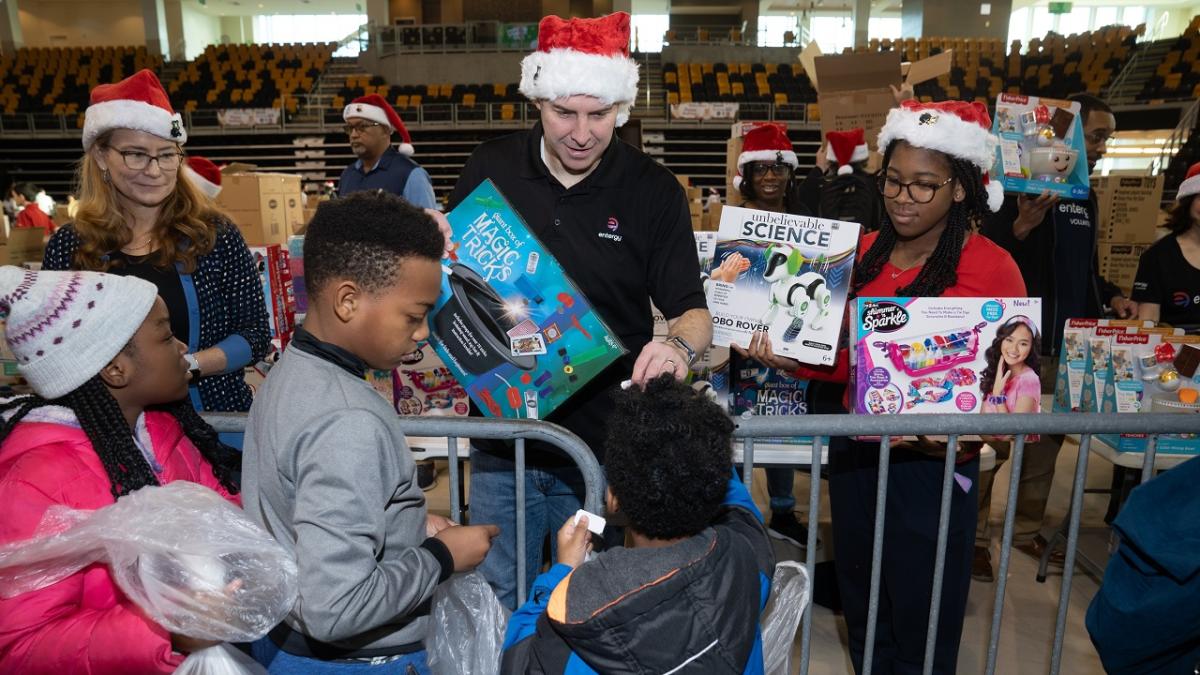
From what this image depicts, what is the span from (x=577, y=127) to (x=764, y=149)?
2805 mm

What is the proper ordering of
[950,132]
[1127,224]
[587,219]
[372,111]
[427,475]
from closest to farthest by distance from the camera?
[587,219]
[950,132]
[427,475]
[372,111]
[1127,224]

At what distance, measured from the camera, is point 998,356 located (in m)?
1.76

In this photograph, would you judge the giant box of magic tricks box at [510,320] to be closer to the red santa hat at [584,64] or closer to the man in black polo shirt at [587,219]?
the man in black polo shirt at [587,219]

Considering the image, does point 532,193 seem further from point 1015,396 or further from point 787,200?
point 787,200

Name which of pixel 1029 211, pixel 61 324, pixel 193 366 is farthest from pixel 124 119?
pixel 1029 211

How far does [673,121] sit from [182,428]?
16.5 meters

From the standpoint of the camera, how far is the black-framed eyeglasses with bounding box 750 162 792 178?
13.3 ft

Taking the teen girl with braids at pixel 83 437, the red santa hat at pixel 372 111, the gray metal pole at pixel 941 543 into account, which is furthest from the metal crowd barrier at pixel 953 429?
the red santa hat at pixel 372 111

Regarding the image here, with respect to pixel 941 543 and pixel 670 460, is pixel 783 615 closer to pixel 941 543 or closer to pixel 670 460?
pixel 941 543

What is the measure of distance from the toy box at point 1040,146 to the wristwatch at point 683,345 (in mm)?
1831

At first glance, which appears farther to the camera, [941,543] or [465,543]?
[941,543]

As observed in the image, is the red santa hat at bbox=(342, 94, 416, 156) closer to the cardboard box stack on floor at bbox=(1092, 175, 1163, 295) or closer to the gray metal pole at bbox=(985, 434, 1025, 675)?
the gray metal pole at bbox=(985, 434, 1025, 675)

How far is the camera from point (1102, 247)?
25.0 ft

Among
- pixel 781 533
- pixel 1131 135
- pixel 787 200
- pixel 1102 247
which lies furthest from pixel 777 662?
pixel 1131 135
